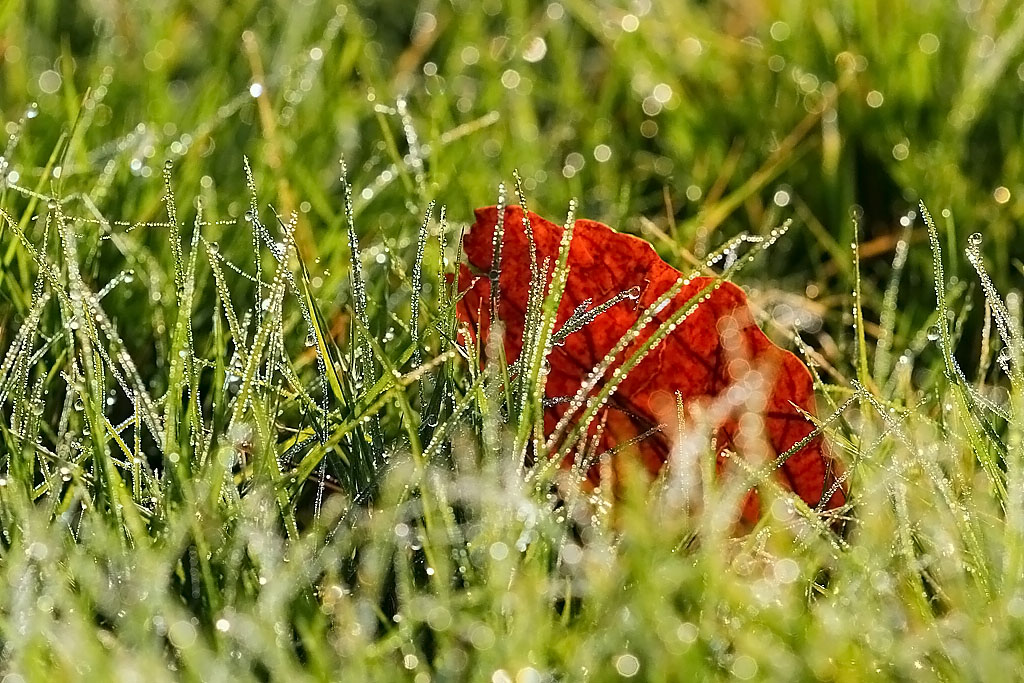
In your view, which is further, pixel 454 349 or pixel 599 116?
pixel 599 116

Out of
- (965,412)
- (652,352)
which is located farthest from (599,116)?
(965,412)

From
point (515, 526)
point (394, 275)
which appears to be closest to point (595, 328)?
point (515, 526)

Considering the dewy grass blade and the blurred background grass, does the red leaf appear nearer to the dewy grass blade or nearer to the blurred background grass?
the dewy grass blade

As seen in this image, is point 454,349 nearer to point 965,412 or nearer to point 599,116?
point 965,412

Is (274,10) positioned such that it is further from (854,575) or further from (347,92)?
(854,575)

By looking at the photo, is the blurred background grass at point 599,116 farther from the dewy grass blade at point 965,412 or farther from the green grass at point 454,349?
the dewy grass blade at point 965,412
